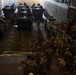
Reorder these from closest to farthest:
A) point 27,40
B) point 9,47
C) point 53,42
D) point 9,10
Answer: point 53,42
point 9,47
point 27,40
point 9,10

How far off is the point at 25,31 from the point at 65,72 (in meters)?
13.1

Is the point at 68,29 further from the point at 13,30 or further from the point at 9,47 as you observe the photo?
the point at 13,30

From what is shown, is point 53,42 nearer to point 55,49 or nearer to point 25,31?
point 55,49

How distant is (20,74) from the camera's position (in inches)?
338

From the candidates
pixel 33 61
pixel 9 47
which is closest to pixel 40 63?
pixel 33 61

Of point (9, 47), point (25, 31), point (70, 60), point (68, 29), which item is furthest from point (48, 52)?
point (25, 31)

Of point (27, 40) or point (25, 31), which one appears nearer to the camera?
point (27, 40)

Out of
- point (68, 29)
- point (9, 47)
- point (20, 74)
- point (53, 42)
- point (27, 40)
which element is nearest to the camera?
point (20, 74)

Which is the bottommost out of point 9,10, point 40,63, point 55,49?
point 9,10

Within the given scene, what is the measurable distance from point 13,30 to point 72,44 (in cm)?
1263

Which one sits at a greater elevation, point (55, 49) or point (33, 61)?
point (33, 61)

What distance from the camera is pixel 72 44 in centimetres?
963

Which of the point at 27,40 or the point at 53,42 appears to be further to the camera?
the point at 27,40

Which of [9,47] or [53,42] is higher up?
[53,42]
